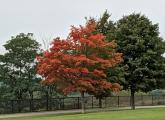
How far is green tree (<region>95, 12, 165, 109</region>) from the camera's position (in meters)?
53.0

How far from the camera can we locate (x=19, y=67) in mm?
57906

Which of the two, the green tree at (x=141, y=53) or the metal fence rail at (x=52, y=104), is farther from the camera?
the metal fence rail at (x=52, y=104)

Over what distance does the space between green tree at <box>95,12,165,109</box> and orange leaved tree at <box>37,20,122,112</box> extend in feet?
12.1

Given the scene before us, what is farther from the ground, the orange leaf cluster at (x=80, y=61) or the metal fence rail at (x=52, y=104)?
the orange leaf cluster at (x=80, y=61)

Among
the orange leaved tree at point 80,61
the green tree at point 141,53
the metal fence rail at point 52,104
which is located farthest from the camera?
the metal fence rail at point 52,104

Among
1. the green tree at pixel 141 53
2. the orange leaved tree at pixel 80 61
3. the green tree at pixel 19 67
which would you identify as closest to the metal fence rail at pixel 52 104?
the green tree at pixel 19 67

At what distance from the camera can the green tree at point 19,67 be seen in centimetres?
5697

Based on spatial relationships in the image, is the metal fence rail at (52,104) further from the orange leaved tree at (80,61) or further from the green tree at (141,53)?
the green tree at (141,53)

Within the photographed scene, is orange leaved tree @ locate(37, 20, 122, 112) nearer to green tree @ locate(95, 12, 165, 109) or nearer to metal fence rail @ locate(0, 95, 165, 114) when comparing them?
green tree @ locate(95, 12, 165, 109)

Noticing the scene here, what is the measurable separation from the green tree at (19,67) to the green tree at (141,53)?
33.8 feet

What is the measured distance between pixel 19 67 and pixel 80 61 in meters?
13.3

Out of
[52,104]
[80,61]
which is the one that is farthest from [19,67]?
[80,61]

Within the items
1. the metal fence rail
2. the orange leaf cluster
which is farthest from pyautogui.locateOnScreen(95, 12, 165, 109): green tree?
the metal fence rail

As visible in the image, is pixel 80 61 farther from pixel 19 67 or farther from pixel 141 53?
pixel 19 67
